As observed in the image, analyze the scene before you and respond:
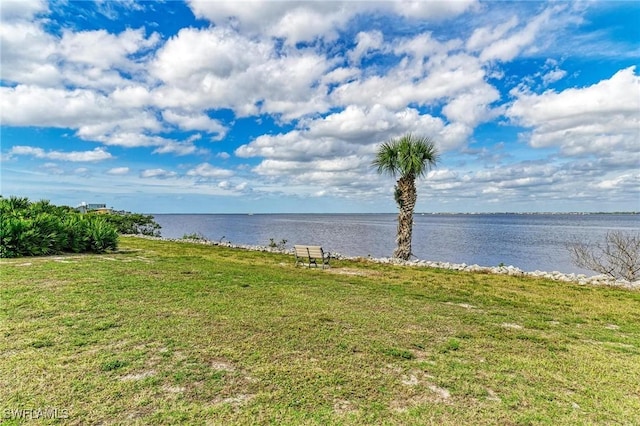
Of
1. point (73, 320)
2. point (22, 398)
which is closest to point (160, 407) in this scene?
point (22, 398)

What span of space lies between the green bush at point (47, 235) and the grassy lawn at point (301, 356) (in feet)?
12.4

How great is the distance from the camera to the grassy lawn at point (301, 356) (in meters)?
3.18

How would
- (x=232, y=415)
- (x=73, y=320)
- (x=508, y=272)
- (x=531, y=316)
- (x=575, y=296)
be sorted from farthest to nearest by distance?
1. (x=508, y=272)
2. (x=575, y=296)
3. (x=531, y=316)
4. (x=73, y=320)
5. (x=232, y=415)

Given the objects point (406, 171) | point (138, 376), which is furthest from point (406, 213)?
point (138, 376)

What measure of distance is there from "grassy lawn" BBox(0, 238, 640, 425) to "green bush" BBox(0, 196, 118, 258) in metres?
3.79

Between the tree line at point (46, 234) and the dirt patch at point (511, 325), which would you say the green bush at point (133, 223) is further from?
the dirt patch at point (511, 325)

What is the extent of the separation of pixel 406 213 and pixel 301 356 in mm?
13122

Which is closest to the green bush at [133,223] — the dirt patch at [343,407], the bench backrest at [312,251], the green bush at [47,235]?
the green bush at [47,235]

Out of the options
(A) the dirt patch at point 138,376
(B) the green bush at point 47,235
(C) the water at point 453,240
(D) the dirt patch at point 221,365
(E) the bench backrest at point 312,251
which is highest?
(B) the green bush at point 47,235

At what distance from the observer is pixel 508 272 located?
13016 mm

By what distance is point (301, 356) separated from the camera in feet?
14.0

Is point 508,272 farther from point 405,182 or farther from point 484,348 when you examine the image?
point 484,348

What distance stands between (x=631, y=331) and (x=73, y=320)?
28.1ft

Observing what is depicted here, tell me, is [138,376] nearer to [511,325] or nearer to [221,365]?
[221,365]
